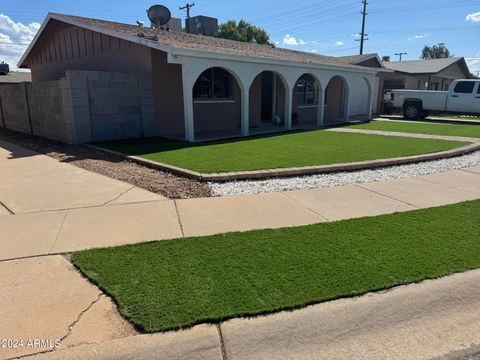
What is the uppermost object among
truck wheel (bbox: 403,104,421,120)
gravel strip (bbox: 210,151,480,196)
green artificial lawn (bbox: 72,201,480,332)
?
truck wheel (bbox: 403,104,421,120)

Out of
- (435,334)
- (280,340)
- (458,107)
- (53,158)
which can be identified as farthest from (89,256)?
(458,107)

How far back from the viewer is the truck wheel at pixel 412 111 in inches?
860

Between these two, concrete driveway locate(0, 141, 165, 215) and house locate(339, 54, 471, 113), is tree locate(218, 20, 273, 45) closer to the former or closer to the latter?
house locate(339, 54, 471, 113)

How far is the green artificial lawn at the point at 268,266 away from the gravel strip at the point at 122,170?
2.17m

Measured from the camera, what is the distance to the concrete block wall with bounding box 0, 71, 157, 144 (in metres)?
10.8

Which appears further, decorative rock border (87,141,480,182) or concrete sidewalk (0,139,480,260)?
decorative rock border (87,141,480,182)

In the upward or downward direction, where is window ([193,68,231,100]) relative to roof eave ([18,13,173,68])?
downward

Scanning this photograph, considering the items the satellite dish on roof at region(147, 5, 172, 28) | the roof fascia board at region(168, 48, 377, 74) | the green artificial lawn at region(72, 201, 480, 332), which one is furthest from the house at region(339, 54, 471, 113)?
the green artificial lawn at region(72, 201, 480, 332)

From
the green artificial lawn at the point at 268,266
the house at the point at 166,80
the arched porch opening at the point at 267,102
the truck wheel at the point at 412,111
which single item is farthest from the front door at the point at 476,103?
the green artificial lawn at the point at 268,266

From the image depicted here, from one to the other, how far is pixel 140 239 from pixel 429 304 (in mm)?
3134

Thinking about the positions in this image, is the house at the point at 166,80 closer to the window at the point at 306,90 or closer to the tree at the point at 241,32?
the window at the point at 306,90

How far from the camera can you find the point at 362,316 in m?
3.01

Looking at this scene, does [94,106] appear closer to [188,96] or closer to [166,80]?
[166,80]

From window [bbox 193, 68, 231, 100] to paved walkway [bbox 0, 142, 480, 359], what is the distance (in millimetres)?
7270
